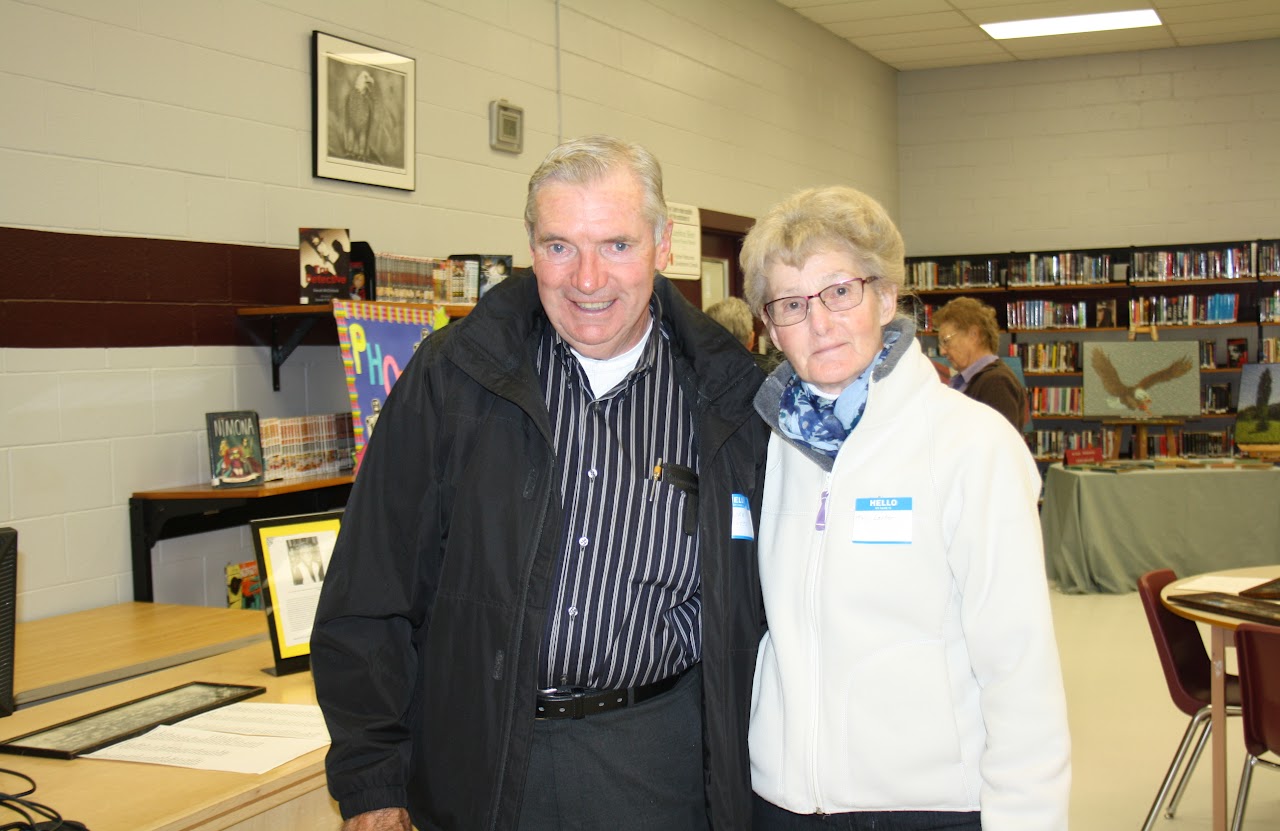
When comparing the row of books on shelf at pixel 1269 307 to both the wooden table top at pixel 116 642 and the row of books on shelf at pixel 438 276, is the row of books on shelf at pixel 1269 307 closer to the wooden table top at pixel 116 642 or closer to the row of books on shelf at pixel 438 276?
the row of books on shelf at pixel 438 276

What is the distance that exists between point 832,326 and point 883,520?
313 millimetres

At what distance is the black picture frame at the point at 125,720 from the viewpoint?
1.99 meters

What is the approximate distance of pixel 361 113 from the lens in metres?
4.34

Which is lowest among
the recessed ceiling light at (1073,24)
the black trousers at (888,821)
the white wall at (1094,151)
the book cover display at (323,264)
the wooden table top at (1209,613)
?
the wooden table top at (1209,613)

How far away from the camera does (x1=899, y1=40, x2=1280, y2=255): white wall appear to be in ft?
29.6

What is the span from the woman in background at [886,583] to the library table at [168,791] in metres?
0.83

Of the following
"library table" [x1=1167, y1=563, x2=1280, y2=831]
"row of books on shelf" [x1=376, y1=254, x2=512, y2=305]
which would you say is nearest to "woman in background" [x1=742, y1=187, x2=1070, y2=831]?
"library table" [x1=1167, y1=563, x2=1280, y2=831]

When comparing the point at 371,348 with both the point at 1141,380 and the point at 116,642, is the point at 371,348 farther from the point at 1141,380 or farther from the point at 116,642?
the point at 1141,380

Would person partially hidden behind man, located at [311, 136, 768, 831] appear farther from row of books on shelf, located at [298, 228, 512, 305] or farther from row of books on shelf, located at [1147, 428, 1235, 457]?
row of books on shelf, located at [1147, 428, 1235, 457]

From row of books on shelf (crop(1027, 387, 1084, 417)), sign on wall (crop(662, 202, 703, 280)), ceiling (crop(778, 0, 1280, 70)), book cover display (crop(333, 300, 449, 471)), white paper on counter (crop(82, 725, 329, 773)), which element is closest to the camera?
white paper on counter (crop(82, 725, 329, 773))

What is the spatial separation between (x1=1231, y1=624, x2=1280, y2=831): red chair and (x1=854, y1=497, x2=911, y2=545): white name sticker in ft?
6.05

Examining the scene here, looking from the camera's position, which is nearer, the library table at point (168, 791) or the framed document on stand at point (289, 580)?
the library table at point (168, 791)

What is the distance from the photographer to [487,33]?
507cm

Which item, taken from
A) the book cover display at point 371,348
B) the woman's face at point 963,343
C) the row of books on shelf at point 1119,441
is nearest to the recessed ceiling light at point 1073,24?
the row of books on shelf at point 1119,441
